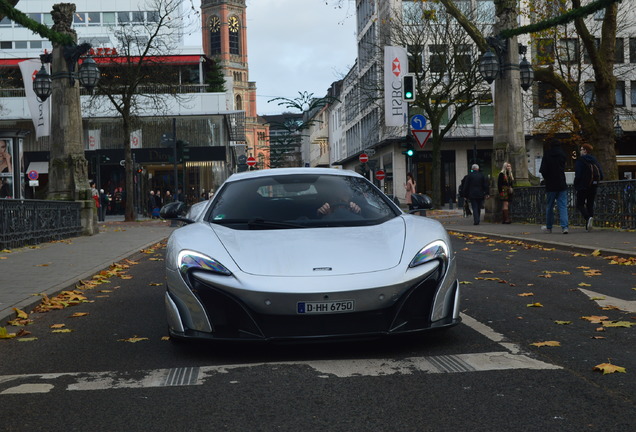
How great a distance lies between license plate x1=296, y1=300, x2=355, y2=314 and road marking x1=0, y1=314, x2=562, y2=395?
0.33m

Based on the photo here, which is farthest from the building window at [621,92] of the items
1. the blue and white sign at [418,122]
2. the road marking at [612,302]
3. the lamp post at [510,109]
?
the road marking at [612,302]

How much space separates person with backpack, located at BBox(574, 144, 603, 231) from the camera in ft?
57.8

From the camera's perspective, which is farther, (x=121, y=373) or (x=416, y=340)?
(x=416, y=340)

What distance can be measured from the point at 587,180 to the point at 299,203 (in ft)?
41.4

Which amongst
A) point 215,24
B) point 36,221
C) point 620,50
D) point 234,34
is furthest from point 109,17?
point 234,34

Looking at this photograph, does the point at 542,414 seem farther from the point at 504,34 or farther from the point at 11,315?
the point at 504,34

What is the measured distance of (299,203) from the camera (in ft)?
21.3

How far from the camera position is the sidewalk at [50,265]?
8875 mm

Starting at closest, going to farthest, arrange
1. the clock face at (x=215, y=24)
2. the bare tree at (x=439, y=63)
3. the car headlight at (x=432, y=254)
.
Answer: the car headlight at (x=432, y=254)
the bare tree at (x=439, y=63)
the clock face at (x=215, y=24)

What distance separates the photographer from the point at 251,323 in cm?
509

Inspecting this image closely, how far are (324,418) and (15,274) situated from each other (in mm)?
8673

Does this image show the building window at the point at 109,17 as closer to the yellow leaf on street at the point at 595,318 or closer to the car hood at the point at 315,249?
the car hood at the point at 315,249

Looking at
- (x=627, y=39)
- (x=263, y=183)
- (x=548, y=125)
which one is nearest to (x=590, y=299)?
(x=263, y=183)

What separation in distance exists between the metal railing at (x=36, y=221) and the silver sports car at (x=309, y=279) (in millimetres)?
12072
